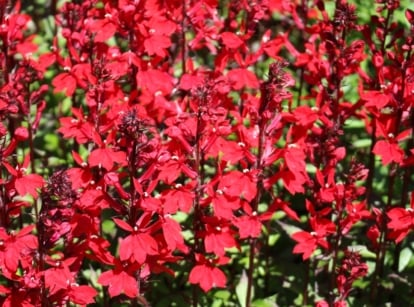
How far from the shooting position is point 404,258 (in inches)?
174

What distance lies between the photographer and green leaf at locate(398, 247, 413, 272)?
439 centimetres

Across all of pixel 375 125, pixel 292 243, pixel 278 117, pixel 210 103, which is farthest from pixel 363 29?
pixel 292 243

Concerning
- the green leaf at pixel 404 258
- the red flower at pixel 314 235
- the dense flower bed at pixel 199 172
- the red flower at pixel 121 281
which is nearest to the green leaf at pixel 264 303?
the dense flower bed at pixel 199 172

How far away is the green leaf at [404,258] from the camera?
4.39m

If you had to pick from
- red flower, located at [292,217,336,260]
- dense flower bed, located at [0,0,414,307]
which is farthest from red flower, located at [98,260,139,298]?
red flower, located at [292,217,336,260]

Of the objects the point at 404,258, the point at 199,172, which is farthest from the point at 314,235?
the point at 404,258

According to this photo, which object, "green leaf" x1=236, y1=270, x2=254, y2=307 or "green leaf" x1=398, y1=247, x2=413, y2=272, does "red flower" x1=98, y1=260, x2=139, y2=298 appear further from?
"green leaf" x1=398, y1=247, x2=413, y2=272

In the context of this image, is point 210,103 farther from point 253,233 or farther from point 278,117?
point 253,233

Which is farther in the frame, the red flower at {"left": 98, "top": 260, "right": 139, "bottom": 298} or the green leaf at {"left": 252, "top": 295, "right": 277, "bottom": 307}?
the green leaf at {"left": 252, "top": 295, "right": 277, "bottom": 307}

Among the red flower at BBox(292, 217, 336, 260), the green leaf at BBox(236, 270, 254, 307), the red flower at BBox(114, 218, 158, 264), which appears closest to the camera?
the red flower at BBox(114, 218, 158, 264)

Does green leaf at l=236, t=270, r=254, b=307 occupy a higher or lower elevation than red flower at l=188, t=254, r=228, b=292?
lower

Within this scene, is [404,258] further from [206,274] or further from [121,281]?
[121,281]

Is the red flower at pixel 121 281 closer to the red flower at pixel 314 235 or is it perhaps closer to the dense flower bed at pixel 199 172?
the dense flower bed at pixel 199 172

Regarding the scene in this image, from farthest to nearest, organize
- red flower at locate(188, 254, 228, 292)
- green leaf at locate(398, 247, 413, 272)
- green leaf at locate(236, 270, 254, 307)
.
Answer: green leaf at locate(398, 247, 413, 272) < green leaf at locate(236, 270, 254, 307) < red flower at locate(188, 254, 228, 292)
